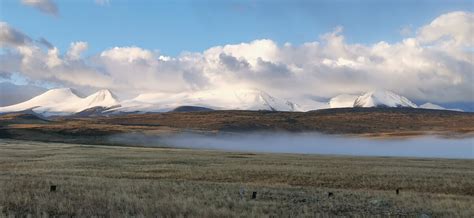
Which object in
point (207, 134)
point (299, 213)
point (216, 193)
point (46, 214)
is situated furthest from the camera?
point (207, 134)

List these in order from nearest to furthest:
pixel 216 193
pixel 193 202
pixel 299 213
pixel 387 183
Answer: pixel 299 213 < pixel 193 202 < pixel 216 193 < pixel 387 183

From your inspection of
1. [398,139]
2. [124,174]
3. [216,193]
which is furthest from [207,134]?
[216,193]

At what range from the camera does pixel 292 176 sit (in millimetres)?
40031

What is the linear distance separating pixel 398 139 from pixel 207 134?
67.2 m

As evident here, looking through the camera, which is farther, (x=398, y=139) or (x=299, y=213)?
(x=398, y=139)

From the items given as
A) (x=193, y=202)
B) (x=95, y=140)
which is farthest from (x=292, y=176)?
(x=95, y=140)

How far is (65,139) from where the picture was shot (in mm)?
156500

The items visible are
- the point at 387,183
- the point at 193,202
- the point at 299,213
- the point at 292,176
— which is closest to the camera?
the point at 299,213

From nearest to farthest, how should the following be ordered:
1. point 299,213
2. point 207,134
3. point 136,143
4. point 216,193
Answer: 1. point 299,213
2. point 216,193
3. point 136,143
4. point 207,134

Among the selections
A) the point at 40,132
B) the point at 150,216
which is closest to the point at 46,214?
the point at 150,216

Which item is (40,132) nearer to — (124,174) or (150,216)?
(124,174)

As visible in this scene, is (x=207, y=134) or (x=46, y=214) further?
(x=207, y=134)

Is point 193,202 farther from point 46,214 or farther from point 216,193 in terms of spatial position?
point 46,214

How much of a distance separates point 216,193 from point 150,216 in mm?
8501
